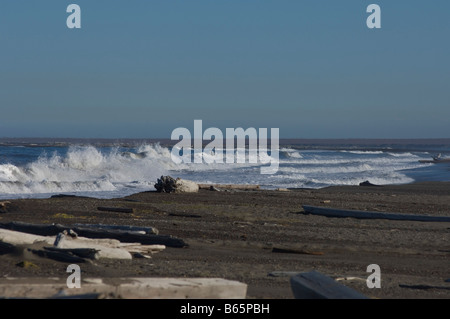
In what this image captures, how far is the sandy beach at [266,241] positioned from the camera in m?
7.43

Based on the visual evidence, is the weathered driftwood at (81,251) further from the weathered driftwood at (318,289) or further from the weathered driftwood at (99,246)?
the weathered driftwood at (318,289)

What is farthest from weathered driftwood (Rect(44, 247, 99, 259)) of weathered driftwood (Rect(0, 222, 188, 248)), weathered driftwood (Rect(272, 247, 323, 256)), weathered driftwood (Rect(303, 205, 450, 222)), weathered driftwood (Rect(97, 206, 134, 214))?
weathered driftwood (Rect(303, 205, 450, 222))

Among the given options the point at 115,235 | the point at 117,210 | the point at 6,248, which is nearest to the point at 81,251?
the point at 6,248

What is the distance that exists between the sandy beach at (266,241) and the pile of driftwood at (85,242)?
0.50ft

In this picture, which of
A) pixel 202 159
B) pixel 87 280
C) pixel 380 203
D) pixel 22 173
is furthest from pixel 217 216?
pixel 202 159

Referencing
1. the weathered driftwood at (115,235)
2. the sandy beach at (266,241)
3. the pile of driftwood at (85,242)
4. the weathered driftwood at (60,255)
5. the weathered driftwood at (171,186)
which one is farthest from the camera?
the weathered driftwood at (171,186)

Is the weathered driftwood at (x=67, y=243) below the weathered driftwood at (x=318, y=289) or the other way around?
below

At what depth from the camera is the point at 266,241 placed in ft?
34.4

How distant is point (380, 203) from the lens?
17.8m

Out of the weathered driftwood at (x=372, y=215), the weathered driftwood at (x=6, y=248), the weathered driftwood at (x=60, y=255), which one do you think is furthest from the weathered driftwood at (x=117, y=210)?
the weathered driftwood at (x=60, y=255)

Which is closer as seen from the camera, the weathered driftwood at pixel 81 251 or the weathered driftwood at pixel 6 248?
the weathered driftwood at pixel 81 251

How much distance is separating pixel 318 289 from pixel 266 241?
4.99m

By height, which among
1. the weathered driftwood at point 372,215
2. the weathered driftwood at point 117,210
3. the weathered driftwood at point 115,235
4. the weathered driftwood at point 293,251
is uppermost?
the weathered driftwood at point 115,235

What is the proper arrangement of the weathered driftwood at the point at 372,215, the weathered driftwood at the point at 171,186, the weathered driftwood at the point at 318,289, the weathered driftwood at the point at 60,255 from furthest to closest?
the weathered driftwood at the point at 171,186, the weathered driftwood at the point at 372,215, the weathered driftwood at the point at 60,255, the weathered driftwood at the point at 318,289
